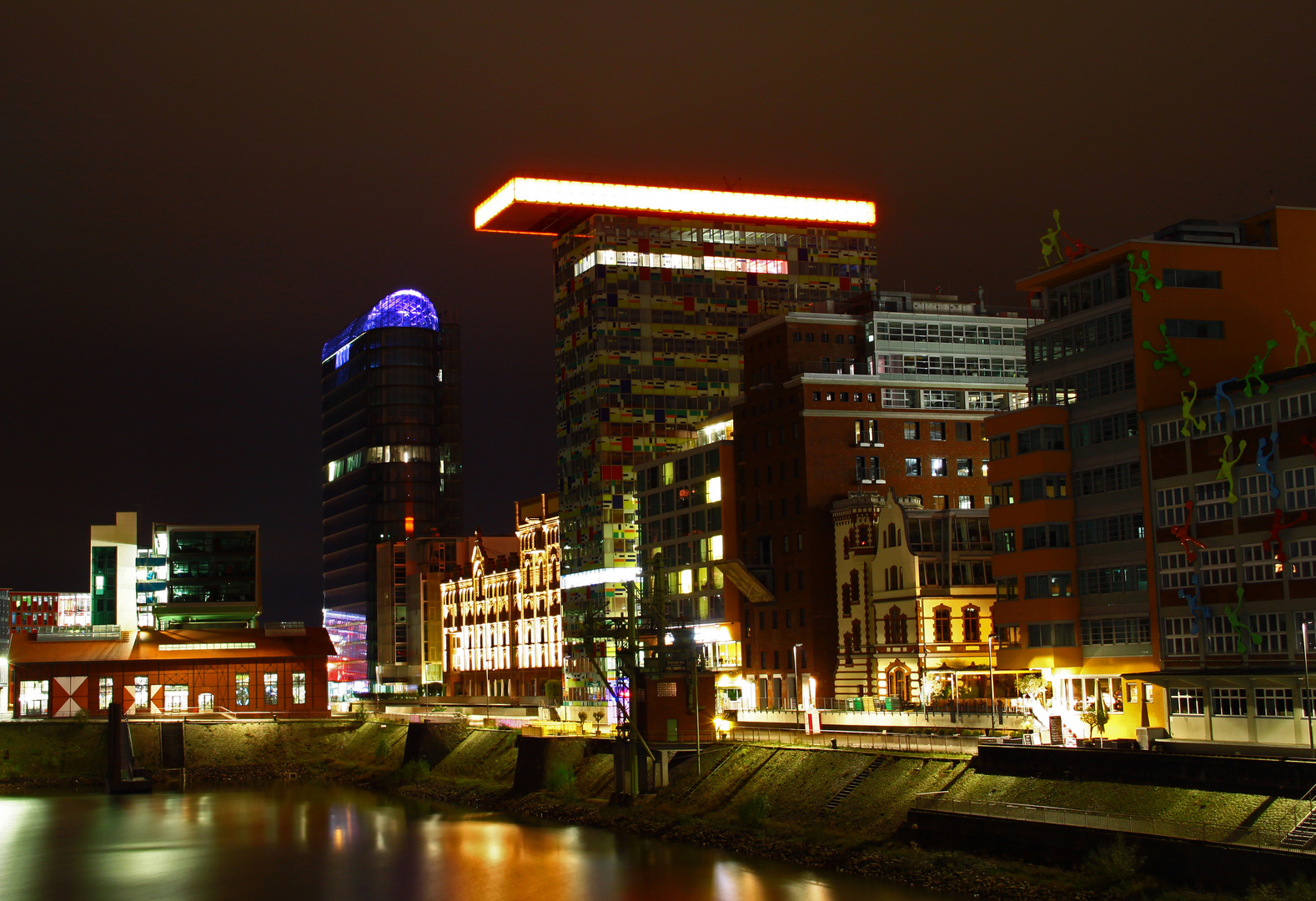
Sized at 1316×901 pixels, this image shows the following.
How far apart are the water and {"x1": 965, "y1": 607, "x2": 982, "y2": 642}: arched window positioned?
98.9ft

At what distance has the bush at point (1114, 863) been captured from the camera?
5231 centimetres

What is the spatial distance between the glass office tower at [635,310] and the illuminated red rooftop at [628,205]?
195 mm

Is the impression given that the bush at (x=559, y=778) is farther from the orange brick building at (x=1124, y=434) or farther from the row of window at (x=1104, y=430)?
the row of window at (x=1104, y=430)

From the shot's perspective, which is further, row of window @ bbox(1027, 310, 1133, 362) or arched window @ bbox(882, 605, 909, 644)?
arched window @ bbox(882, 605, 909, 644)

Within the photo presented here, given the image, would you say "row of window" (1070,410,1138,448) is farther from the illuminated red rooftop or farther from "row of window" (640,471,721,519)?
the illuminated red rooftop

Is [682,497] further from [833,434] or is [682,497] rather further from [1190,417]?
[1190,417]

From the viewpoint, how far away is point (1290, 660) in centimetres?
6694

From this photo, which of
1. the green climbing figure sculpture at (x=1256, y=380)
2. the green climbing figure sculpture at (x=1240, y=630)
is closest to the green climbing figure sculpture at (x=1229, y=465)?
the green climbing figure sculpture at (x=1256, y=380)

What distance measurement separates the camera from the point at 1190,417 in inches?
2872

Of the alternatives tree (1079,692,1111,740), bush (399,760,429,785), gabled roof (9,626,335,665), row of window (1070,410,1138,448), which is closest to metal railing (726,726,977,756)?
tree (1079,692,1111,740)

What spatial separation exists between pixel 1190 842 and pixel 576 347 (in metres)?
124

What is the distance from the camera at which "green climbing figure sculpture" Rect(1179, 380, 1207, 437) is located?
72.6m

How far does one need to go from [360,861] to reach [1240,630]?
47748mm

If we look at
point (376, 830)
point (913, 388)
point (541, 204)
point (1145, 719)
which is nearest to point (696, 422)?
point (541, 204)
